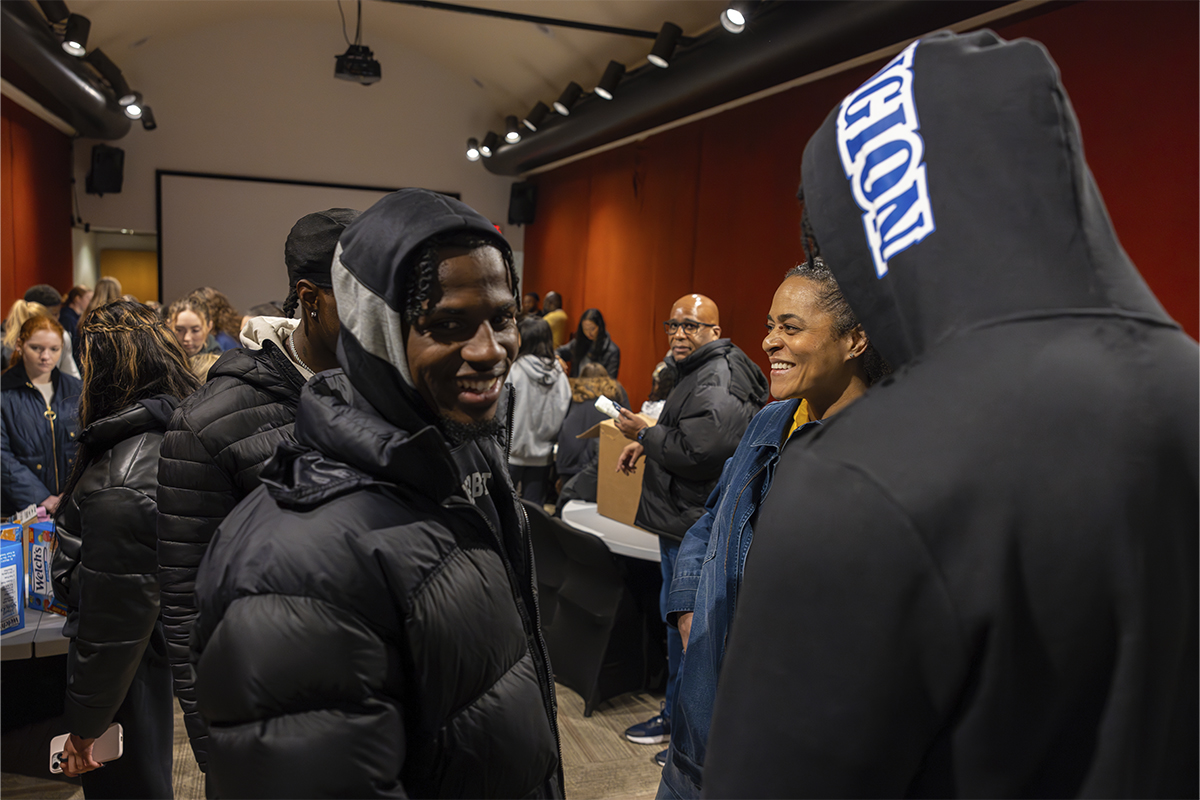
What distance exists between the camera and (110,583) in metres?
1.78

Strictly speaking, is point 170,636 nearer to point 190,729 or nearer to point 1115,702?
point 190,729

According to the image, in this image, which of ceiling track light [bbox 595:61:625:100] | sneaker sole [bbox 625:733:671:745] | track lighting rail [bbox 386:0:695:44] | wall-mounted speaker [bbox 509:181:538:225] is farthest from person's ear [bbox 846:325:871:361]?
wall-mounted speaker [bbox 509:181:538:225]

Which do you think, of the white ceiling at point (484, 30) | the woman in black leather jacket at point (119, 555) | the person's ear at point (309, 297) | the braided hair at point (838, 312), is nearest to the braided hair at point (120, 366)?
the woman in black leather jacket at point (119, 555)

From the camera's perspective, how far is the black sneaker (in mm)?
3301

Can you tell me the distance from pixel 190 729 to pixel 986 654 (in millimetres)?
1586

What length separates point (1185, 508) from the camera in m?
0.45

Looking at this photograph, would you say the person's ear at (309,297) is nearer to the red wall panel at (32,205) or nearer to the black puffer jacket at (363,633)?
the black puffer jacket at (363,633)

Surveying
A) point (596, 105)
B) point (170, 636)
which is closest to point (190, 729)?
point (170, 636)

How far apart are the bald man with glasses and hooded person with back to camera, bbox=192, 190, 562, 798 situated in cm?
201

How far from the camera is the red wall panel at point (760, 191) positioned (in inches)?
133

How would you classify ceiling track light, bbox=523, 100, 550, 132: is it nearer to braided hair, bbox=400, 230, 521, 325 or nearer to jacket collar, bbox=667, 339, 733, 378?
jacket collar, bbox=667, 339, 733, 378

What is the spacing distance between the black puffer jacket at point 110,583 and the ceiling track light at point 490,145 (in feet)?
32.5

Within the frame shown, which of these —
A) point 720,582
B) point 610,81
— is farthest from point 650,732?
point 610,81

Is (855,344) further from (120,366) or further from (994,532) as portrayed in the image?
(120,366)
